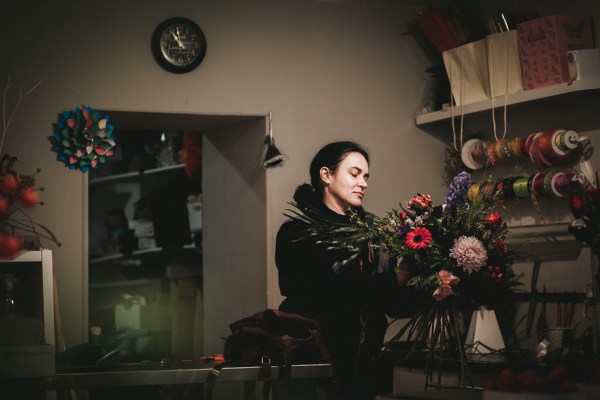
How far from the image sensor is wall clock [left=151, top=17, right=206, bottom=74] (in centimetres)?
399

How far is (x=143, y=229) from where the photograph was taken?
5707mm

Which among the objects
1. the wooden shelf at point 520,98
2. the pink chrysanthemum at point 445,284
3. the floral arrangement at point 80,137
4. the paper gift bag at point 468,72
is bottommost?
the pink chrysanthemum at point 445,284

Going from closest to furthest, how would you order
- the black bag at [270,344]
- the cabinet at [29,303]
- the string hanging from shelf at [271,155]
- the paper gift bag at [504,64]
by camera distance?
the black bag at [270,344]
the cabinet at [29,303]
the paper gift bag at [504,64]
the string hanging from shelf at [271,155]

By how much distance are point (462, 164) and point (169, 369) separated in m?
2.13

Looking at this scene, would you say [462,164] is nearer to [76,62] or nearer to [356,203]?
[356,203]

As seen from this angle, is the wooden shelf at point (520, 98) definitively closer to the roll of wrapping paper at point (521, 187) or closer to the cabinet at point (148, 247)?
the roll of wrapping paper at point (521, 187)

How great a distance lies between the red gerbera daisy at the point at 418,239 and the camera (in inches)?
111

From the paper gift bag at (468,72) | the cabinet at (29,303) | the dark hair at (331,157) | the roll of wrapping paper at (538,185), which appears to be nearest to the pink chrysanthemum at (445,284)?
the dark hair at (331,157)

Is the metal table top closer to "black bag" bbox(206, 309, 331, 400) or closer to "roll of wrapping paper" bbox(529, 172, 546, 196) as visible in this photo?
"black bag" bbox(206, 309, 331, 400)

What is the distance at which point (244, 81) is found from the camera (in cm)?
414

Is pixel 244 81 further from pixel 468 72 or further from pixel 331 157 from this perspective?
pixel 468 72

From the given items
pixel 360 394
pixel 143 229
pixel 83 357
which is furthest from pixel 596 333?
pixel 143 229

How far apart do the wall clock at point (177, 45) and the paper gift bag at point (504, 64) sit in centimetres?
141

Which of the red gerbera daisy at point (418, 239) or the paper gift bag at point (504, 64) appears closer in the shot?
the red gerbera daisy at point (418, 239)
